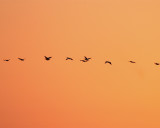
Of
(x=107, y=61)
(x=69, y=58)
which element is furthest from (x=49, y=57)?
(x=107, y=61)

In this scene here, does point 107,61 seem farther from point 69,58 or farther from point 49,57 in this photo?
point 49,57

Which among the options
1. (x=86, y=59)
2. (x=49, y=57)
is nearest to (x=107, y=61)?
(x=86, y=59)

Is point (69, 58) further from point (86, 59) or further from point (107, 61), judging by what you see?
point (107, 61)

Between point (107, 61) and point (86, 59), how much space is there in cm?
595

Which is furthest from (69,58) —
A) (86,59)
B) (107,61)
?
(107,61)

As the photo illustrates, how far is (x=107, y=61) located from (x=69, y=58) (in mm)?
9039

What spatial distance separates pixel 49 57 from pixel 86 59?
840cm

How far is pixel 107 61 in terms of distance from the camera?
2876 inches

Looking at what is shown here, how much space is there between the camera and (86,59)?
6994 cm

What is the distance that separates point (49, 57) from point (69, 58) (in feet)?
16.8

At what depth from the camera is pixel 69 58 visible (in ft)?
237

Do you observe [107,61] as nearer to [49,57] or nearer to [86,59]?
[86,59]
